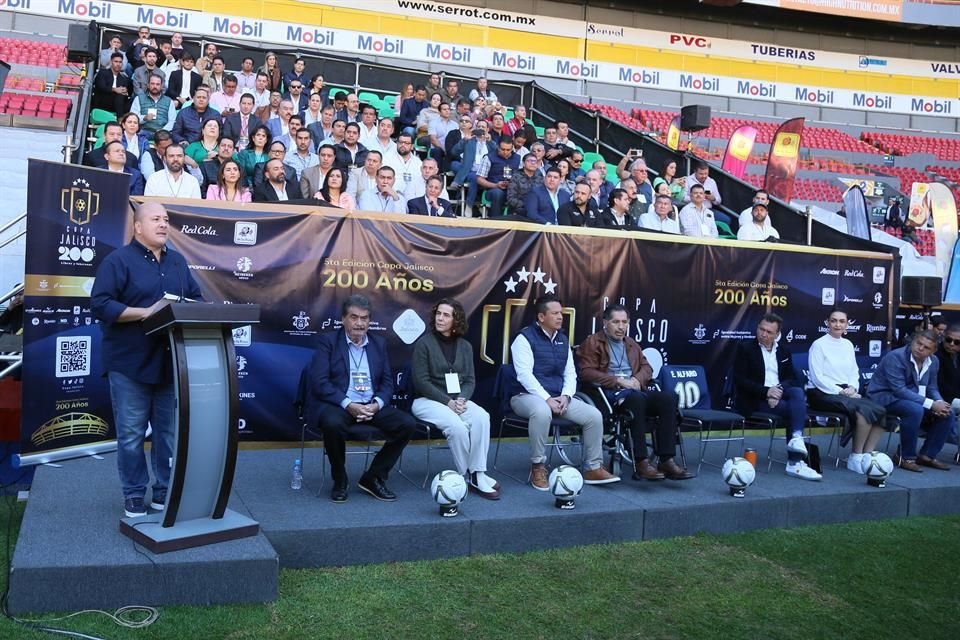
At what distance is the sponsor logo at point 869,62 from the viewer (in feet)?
82.6

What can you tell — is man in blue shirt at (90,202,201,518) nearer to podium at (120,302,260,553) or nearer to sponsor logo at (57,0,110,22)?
podium at (120,302,260,553)

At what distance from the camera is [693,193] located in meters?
10.4

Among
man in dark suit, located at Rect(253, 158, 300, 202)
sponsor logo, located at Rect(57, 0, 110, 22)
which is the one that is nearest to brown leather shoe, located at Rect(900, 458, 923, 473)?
man in dark suit, located at Rect(253, 158, 300, 202)

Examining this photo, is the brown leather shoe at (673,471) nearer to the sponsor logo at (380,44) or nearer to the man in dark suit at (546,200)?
the man in dark suit at (546,200)

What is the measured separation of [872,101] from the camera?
24922mm

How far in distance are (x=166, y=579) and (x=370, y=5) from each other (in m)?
19.2

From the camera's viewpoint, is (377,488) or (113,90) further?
(113,90)

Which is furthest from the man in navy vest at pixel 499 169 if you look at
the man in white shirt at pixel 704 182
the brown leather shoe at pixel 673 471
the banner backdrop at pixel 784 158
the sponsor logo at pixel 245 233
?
the banner backdrop at pixel 784 158

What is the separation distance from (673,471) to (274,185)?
4.51 m

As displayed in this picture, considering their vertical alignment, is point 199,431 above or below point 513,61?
below

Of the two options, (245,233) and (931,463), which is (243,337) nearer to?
(245,233)

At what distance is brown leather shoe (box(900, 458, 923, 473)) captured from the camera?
716 cm

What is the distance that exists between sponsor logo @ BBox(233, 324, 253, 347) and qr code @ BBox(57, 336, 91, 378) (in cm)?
106

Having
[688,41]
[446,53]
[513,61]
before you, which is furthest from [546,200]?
[688,41]
